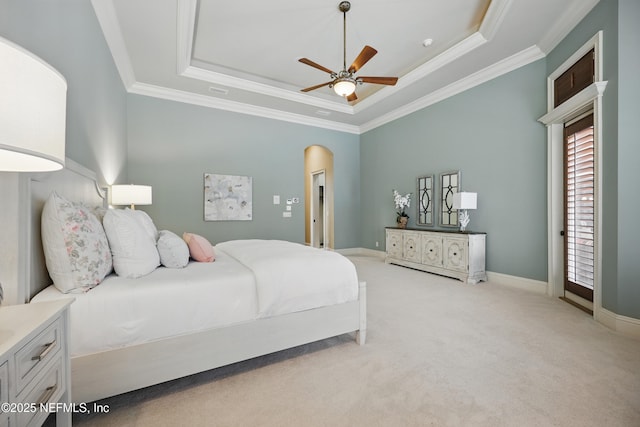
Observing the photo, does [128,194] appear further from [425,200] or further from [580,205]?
[580,205]

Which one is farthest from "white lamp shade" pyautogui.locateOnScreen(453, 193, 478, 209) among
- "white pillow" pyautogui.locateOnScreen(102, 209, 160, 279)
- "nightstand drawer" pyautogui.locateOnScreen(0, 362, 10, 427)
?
"nightstand drawer" pyautogui.locateOnScreen(0, 362, 10, 427)

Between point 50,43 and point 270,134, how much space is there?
4.00 meters

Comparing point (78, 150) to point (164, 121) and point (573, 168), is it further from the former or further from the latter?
point (573, 168)

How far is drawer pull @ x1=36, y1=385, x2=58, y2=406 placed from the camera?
984mm

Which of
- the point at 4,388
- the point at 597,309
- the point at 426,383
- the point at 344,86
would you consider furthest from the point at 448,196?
the point at 4,388

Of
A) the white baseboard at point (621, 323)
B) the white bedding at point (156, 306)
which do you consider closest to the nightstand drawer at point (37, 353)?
the white bedding at point (156, 306)

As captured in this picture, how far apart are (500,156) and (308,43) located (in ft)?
10.2

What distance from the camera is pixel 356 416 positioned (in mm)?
1493

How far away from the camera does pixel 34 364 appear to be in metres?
0.93

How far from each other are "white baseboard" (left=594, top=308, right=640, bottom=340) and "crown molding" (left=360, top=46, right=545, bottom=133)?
3.08 metres

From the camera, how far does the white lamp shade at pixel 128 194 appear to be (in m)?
3.35

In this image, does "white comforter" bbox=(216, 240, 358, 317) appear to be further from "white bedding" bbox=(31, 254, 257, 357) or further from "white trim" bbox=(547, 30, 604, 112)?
"white trim" bbox=(547, 30, 604, 112)

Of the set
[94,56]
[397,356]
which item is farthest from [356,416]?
[94,56]

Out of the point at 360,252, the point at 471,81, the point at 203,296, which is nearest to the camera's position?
the point at 203,296
